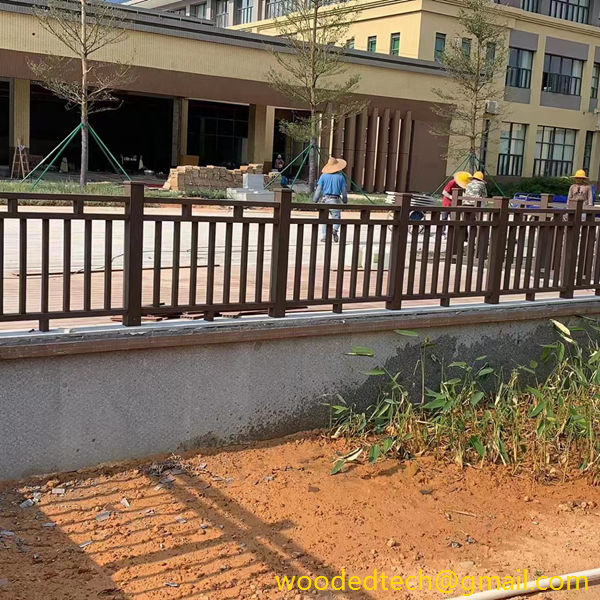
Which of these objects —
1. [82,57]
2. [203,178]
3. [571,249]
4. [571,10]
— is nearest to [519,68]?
[571,10]

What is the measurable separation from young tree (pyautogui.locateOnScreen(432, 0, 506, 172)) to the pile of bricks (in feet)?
25.9

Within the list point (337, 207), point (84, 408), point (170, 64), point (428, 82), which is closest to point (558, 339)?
point (337, 207)

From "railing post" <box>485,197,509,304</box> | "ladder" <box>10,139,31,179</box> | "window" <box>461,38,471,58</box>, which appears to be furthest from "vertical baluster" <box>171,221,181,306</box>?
"window" <box>461,38,471,58</box>

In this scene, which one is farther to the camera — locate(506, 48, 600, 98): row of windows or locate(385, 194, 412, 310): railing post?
locate(506, 48, 600, 98): row of windows

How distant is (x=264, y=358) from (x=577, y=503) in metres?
2.43

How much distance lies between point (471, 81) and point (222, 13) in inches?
823

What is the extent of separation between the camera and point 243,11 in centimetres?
4453

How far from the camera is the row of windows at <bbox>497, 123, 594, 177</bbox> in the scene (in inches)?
1524

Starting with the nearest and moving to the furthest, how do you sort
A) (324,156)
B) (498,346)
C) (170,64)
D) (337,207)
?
(337,207) → (498,346) → (170,64) → (324,156)

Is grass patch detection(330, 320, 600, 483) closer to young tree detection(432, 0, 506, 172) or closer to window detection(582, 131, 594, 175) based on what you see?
young tree detection(432, 0, 506, 172)

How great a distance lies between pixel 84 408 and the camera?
5.36m

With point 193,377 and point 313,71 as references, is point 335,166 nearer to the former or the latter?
point 193,377

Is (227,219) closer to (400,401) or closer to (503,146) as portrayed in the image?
Answer: (400,401)

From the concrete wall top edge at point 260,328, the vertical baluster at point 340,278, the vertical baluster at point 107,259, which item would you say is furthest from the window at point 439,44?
the vertical baluster at point 107,259
